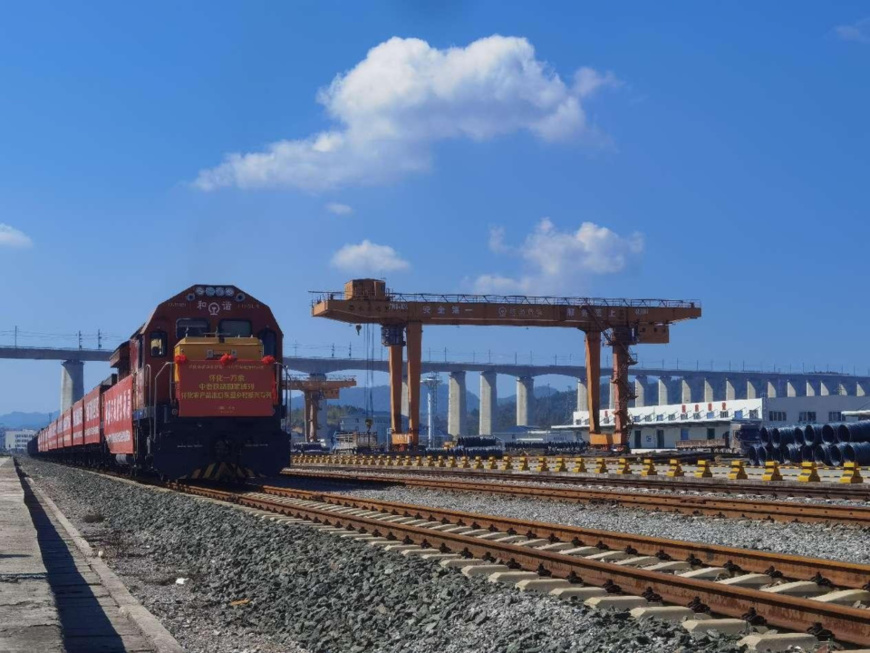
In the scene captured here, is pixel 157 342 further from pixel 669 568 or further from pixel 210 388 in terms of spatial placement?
pixel 669 568

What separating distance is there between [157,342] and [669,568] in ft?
49.5

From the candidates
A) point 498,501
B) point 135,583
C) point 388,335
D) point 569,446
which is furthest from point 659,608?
point 569,446

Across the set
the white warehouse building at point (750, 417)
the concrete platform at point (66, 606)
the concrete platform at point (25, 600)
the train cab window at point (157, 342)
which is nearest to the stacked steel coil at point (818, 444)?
the train cab window at point (157, 342)

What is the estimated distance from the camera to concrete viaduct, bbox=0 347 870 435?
118m

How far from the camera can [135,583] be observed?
1088 cm

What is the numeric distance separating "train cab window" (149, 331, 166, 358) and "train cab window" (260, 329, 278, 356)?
80.3 inches

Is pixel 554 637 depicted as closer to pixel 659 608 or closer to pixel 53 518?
pixel 659 608

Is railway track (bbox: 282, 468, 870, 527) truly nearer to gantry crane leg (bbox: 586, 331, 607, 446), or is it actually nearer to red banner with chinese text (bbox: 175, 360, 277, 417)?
red banner with chinese text (bbox: 175, 360, 277, 417)

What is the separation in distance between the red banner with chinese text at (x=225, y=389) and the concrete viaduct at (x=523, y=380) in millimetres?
94632

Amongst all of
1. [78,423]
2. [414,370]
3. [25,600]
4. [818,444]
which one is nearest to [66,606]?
[25,600]

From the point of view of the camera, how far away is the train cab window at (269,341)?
21.6m

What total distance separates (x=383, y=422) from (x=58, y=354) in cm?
7428

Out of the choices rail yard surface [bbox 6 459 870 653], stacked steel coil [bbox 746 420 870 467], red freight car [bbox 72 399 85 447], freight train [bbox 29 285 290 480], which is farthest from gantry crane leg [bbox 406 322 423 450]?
rail yard surface [bbox 6 459 870 653]

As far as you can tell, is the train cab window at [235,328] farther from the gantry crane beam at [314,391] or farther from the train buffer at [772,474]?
the gantry crane beam at [314,391]
